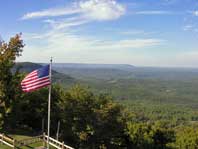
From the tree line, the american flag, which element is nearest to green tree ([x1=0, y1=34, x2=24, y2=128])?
the tree line

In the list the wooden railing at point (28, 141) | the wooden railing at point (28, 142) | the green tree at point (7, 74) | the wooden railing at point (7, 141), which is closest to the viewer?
the wooden railing at point (28, 142)

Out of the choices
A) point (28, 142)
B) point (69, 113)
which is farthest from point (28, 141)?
point (69, 113)

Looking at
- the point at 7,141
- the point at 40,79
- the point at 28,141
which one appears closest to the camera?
the point at 40,79

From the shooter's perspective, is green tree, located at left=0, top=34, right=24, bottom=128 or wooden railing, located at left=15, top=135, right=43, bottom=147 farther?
green tree, located at left=0, top=34, right=24, bottom=128

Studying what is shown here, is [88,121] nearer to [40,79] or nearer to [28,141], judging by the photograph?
[28,141]

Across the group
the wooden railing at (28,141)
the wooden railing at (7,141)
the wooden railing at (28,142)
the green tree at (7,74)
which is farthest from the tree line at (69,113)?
the wooden railing at (28,141)

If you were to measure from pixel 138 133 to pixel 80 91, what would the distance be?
9.71m

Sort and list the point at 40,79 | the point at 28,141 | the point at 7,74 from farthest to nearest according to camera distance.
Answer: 1. the point at 7,74
2. the point at 28,141
3. the point at 40,79

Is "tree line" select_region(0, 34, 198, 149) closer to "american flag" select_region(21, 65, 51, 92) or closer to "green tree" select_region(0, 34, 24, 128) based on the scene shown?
"green tree" select_region(0, 34, 24, 128)

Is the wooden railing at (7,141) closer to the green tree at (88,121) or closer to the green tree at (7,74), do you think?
the green tree at (7,74)

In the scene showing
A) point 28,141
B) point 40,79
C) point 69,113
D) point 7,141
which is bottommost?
point 7,141

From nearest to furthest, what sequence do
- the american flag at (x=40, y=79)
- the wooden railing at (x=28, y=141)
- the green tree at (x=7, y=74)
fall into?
the american flag at (x=40, y=79) < the wooden railing at (x=28, y=141) < the green tree at (x=7, y=74)

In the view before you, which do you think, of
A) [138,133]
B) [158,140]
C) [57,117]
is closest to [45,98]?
[57,117]

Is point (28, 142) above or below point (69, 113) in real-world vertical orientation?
below
